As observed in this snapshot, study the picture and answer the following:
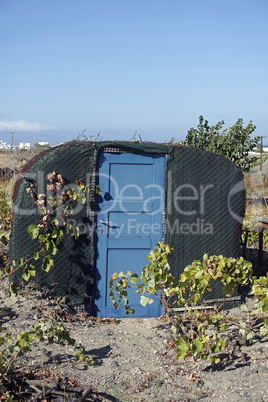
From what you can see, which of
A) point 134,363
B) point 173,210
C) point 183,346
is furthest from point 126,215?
point 183,346

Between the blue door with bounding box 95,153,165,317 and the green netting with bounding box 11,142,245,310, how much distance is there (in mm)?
131

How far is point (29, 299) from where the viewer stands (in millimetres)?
6367

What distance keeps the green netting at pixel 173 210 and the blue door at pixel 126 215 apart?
0.43 ft

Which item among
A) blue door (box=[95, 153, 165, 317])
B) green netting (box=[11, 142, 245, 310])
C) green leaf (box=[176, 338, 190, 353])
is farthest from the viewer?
blue door (box=[95, 153, 165, 317])

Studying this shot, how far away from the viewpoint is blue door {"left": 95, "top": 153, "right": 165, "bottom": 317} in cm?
655

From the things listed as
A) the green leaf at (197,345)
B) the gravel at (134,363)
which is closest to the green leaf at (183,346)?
the green leaf at (197,345)

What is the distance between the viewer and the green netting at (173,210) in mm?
6285

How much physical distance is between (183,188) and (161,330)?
6.85 feet

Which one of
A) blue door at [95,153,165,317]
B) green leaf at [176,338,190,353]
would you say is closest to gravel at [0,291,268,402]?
green leaf at [176,338,190,353]

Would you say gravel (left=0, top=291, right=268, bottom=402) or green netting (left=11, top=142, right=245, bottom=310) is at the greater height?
green netting (left=11, top=142, right=245, bottom=310)

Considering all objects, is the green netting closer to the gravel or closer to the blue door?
the blue door

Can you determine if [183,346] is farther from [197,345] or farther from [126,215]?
[126,215]

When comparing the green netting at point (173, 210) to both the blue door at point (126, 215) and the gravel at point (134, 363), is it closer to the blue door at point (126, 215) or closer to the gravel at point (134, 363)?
the blue door at point (126, 215)

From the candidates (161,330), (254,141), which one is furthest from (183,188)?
(254,141)
